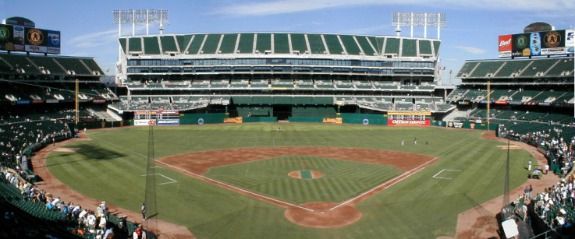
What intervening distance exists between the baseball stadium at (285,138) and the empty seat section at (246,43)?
0.34m

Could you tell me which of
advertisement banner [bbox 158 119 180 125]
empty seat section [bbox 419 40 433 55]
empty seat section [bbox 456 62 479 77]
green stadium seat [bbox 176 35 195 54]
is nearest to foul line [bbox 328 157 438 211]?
advertisement banner [bbox 158 119 180 125]

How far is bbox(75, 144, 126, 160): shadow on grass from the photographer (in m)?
41.7

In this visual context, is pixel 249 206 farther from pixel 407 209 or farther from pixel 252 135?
pixel 252 135

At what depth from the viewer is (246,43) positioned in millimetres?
94312

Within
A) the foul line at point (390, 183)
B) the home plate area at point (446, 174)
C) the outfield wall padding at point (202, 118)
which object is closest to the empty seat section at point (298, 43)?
the outfield wall padding at point (202, 118)

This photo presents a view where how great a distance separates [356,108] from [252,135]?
3372 centimetres

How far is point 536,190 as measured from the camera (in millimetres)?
29672

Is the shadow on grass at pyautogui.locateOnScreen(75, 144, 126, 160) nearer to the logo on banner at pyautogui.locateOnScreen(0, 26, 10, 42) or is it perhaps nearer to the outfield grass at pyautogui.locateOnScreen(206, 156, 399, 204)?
the outfield grass at pyautogui.locateOnScreen(206, 156, 399, 204)

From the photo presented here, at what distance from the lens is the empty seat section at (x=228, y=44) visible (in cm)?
9300

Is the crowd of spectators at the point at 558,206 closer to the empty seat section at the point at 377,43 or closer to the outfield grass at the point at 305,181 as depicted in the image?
the outfield grass at the point at 305,181

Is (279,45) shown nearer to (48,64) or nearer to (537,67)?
(48,64)

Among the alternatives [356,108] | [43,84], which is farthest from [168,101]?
[356,108]

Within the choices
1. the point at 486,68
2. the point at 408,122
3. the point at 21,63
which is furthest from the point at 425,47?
the point at 21,63

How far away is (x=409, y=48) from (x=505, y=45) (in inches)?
801
